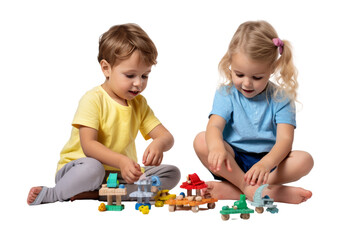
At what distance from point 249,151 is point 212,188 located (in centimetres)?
34

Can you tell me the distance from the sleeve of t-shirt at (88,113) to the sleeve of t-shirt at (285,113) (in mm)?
1150

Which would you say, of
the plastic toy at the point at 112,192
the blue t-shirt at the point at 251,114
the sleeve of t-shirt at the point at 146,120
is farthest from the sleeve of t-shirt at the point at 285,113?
the plastic toy at the point at 112,192

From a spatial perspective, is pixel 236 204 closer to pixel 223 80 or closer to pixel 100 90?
pixel 223 80

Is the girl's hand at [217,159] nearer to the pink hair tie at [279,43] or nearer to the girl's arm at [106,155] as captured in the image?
the girl's arm at [106,155]

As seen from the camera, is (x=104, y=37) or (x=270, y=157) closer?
(x=270, y=157)

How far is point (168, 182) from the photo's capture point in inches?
162

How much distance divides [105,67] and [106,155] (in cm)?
61

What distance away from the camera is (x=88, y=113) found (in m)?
3.90

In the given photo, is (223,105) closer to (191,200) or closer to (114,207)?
(191,200)

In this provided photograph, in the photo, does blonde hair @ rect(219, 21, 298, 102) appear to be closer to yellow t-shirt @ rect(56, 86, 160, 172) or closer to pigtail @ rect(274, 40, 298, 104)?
pigtail @ rect(274, 40, 298, 104)

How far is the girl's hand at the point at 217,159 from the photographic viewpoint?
3.59 m

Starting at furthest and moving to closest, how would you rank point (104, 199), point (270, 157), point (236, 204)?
1. point (104, 199)
2. point (270, 157)
3. point (236, 204)

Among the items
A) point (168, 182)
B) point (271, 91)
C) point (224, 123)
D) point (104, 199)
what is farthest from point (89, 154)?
point (271, 91)

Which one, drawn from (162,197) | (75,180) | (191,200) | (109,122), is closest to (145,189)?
(162,197)
